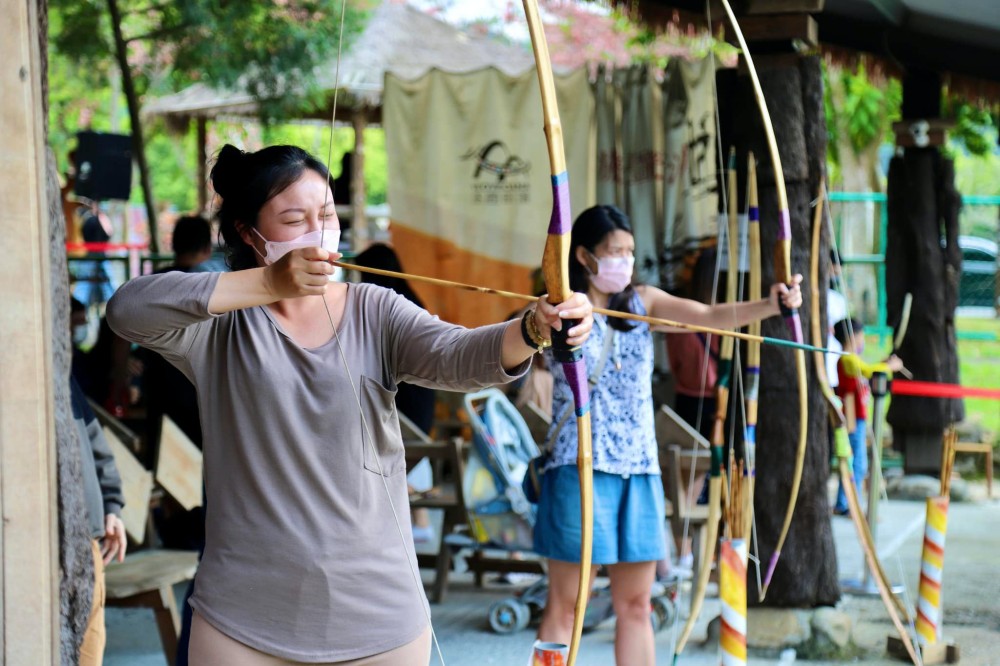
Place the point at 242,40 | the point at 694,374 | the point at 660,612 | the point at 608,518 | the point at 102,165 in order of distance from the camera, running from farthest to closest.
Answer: the point at 242,40 → the point at 102,165 → the point at 694,374 → the point at 660,612 → the point at 608,518

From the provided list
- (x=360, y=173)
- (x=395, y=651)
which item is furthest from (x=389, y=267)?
(x=360, y=173)

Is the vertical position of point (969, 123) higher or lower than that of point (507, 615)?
higher

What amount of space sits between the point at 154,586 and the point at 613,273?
1731 millimetres

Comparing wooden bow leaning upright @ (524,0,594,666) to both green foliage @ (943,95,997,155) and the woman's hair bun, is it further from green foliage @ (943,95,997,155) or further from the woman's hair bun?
green foliage @ (943,95,997,155)

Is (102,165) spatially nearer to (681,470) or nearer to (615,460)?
(681,470)

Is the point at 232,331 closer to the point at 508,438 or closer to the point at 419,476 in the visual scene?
the point at 508,438

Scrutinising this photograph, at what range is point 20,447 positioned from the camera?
6.86 ft

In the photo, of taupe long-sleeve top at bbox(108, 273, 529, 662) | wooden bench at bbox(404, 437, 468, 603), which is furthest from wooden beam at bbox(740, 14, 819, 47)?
taupe long-sleeve top at bbox(108, 273, 529, 662)

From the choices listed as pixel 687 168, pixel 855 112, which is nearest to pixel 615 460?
pixel 687 168

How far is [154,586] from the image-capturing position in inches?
141

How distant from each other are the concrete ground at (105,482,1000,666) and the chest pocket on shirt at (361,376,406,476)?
1.81 m

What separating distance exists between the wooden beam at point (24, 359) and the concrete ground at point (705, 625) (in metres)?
1.93

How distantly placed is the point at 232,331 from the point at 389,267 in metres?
3.00

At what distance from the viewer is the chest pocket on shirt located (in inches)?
72.4
